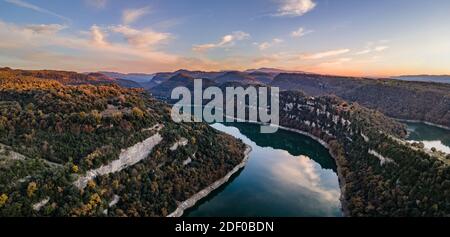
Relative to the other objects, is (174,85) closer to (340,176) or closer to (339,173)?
(339,173)

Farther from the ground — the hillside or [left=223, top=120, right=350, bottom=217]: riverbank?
the hillside

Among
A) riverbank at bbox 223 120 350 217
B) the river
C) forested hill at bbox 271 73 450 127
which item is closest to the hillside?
forested hill at bbox 271 73 450 127

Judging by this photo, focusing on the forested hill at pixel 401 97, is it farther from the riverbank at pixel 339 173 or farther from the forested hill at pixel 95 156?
the forested hill at pixel 95 156

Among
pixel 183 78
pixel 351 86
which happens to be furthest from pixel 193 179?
pixel 183 78

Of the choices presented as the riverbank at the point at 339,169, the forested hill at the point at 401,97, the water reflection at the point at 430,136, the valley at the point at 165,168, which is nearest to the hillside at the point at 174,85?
the forested hill at the point at 401,97

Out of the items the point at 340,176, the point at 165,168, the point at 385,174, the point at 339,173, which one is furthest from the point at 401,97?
the point at 165,168

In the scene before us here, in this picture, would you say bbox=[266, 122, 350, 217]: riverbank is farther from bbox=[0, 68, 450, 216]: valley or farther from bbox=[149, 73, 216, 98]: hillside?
bbox=[149, 73, 216, 98]: hillside
